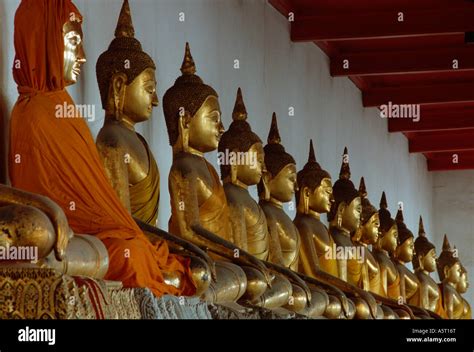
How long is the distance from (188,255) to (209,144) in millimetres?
1048

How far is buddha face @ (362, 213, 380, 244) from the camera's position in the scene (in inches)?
425

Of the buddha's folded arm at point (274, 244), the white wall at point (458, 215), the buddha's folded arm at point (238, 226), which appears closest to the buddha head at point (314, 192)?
the buddha's folded arm at point (274, 244)

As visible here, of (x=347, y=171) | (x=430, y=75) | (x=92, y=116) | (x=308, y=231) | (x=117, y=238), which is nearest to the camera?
(x=117, y=238)

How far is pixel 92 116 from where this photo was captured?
7.09 metres

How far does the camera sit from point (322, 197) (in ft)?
30.5

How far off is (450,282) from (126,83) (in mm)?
7454

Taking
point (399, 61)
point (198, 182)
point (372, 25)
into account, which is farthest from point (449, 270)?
point (198, 182)

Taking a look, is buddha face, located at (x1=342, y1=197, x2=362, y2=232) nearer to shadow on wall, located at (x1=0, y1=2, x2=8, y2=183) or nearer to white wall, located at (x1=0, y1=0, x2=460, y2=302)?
white wall, located at (x1=0, y1=0, x2=460, y2=302)

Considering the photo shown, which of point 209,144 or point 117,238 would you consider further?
point 209,144

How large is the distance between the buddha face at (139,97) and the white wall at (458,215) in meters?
9.91

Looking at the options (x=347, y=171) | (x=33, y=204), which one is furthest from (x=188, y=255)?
(x=347, y=171)

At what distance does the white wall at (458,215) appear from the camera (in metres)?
16.1

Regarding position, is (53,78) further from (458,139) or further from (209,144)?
(458,139)

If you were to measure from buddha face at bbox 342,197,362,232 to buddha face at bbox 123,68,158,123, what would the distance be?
3.71 meters
